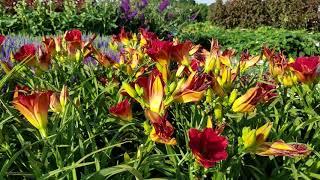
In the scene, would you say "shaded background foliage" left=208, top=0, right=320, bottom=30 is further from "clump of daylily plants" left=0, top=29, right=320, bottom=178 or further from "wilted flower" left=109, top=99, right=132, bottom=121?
"wilted flower" left=109, top=99, right=132, bottom=121

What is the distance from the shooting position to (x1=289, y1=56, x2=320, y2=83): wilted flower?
1.62m

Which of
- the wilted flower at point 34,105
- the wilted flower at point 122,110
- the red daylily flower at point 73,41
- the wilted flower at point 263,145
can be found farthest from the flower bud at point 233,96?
the red daylily flower at point 73,41

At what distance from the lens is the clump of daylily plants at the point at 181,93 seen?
3.77 feet

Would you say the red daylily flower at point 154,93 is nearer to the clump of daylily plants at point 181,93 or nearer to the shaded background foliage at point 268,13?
the clump of daylily plants at point 181,93

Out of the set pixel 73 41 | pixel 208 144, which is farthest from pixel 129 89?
pixel 73 41

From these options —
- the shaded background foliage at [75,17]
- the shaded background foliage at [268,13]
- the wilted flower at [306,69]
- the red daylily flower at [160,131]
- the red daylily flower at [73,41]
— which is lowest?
the shaded background foliage at [268,13]

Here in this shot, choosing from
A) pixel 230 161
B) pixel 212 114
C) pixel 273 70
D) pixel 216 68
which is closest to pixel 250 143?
pixel 230 161

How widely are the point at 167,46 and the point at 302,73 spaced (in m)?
0.46

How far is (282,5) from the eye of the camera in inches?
583

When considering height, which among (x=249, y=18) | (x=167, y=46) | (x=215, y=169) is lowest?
(x=249, y=18)

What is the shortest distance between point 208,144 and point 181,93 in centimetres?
21

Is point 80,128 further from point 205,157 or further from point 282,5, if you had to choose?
point 282,5

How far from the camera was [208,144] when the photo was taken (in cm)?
112

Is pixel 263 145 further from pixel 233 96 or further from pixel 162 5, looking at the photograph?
pixel 162 5
